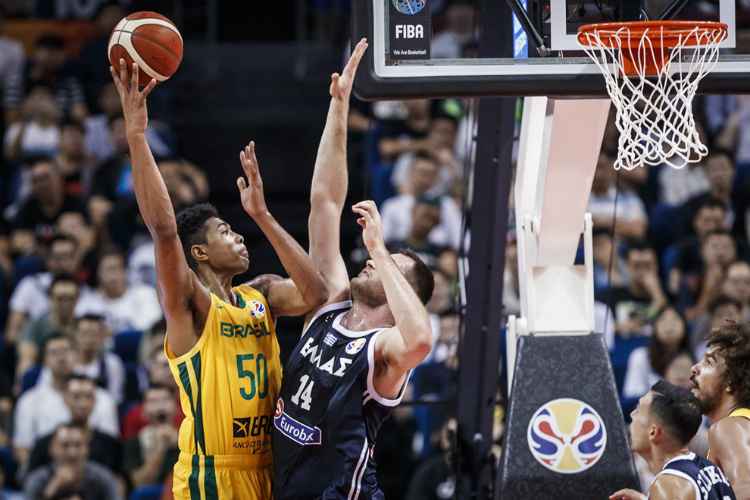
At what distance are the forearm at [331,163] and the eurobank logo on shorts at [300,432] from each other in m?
1.02

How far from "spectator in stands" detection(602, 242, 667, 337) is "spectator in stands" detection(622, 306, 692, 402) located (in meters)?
0.45

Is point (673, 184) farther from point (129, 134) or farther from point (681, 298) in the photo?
point (129, 134)

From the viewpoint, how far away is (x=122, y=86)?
5.05 meters

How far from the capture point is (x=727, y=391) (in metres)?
5.66

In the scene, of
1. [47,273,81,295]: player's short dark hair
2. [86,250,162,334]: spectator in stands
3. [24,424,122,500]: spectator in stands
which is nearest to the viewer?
[24,424,122,500]: spectator in stands

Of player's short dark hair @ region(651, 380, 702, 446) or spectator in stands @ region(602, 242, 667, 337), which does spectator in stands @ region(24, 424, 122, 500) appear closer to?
spectator in stands @ region(602, 242, 667, 337)

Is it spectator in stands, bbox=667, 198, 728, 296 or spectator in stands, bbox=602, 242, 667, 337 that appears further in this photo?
spectator in stands, bbox=667, 198, 728, 296

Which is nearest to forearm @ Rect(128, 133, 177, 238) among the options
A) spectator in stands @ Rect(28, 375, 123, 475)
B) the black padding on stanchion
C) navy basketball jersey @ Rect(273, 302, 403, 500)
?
navy basketball jersey @ Rect(273, 302, 403, 500)

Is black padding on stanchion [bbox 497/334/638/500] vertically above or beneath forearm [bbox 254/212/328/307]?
beneath

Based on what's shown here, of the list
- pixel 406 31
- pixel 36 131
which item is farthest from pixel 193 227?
pixel 36 131

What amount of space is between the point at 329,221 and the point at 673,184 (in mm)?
6120

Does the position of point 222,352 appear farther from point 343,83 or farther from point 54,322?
point 54,322

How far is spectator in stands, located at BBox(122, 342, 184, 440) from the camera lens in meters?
9.16

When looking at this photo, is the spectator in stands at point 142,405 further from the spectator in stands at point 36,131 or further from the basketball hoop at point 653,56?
the basketball hoop at point 653,56
